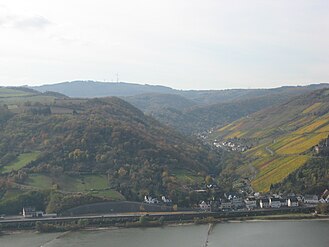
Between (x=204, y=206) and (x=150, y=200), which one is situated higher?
(x=150, y=200)

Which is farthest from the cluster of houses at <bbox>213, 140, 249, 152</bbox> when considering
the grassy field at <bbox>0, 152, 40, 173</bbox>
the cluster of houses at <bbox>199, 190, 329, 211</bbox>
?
the grassy field at <bbox>0, 152, 40, 173</bbox>

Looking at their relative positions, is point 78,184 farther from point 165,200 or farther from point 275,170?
point 275,170

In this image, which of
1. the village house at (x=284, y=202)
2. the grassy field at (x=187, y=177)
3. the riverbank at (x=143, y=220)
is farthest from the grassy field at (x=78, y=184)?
the village house at (x=284, y=202)

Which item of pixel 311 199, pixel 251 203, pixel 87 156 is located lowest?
pixel 251 203

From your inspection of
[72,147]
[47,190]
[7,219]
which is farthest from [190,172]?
[7,219]

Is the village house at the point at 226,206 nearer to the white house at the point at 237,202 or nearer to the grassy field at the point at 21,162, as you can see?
the white house at the point at 237,202

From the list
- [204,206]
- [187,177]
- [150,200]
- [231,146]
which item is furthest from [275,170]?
[231,146]
